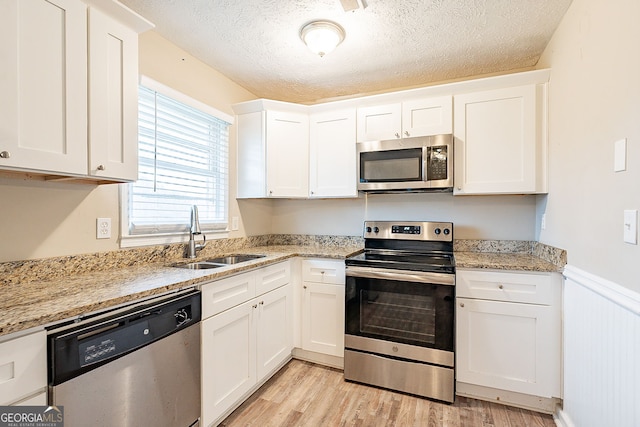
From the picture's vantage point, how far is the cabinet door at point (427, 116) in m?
2.27

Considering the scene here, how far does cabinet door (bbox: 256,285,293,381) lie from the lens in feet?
6.63

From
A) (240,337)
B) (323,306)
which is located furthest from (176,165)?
(323,306)

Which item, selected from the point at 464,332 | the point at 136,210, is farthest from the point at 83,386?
the point at 464,332

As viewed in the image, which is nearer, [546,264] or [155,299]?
[155,299]

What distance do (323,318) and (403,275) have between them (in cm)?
75

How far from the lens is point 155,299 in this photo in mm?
1308

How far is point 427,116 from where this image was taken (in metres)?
2.33

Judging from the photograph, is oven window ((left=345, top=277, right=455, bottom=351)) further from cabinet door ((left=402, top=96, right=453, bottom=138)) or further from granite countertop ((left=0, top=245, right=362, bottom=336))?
cabinet door ((left=402, top=96, right=453, bottom=138))

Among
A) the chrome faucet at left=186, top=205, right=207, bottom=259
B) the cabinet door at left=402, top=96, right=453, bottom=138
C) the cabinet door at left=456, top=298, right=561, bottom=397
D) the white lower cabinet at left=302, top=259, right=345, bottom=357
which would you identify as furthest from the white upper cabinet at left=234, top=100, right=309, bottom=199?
the cabinet door at left=456, top=298, right=561, bottom=397

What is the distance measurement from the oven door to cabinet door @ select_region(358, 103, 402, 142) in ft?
3.57

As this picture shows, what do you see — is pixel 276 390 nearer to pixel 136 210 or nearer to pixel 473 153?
pixel 136 210

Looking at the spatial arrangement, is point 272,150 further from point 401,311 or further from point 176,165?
point 401,311

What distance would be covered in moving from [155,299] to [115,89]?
3.31 ft

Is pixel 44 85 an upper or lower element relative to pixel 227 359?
upper
